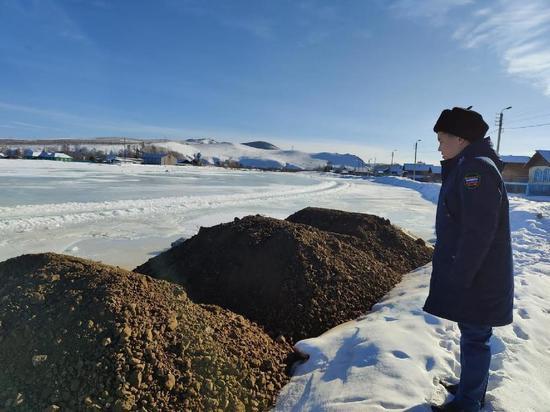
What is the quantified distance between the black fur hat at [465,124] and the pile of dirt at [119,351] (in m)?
2.05

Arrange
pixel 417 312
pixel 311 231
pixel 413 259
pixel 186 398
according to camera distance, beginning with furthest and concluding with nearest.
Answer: pixel 413 259, pixel 311 231, pixel 417 312, pixel 186 398

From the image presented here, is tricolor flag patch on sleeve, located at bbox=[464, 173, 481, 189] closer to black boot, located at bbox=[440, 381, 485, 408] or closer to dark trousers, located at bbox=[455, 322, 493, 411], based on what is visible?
dark trousers, located at bbox=[455, 322, 493, 411]

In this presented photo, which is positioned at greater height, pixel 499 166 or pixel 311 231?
pixel 499 166

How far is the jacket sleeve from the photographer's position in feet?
7.02

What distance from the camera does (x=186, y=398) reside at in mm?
2533

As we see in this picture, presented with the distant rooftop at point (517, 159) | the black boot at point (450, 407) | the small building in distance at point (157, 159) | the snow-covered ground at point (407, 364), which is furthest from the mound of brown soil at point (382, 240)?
the small building in distance at point (157, 159)

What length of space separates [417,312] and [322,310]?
921 mm

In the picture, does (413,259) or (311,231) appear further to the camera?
(413,259)

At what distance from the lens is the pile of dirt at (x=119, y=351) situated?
2.43m

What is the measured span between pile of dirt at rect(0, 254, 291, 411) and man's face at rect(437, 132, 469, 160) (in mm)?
1923

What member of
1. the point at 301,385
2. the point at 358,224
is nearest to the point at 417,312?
the point at 301,385

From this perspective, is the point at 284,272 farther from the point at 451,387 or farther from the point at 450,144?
the point at 450,144

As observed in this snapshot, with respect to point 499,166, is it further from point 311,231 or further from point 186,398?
point 311,231

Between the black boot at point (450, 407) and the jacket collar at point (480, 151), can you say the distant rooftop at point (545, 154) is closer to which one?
the jacket collar at point (480, 151)
